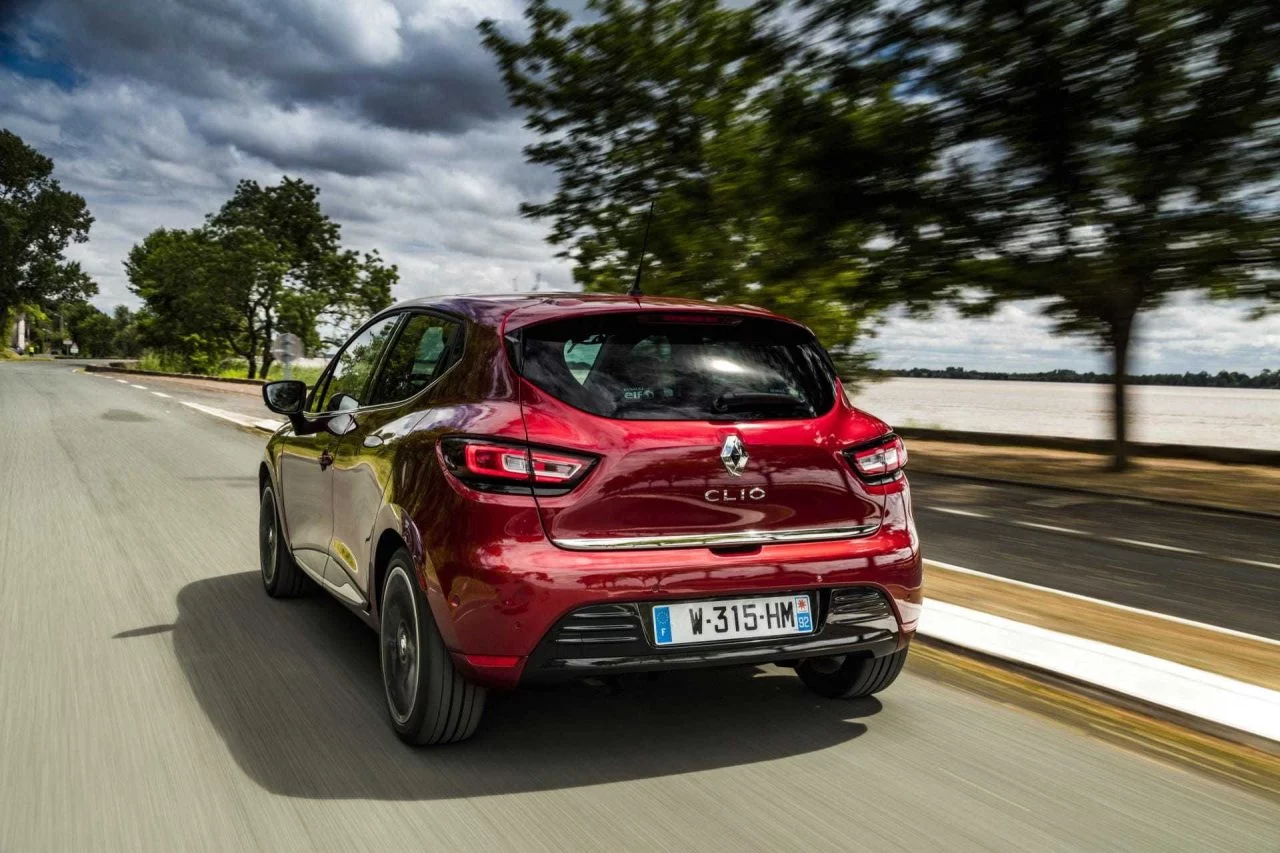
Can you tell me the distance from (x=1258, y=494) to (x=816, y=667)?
425 inches

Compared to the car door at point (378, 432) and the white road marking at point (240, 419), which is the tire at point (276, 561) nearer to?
the car door at point (378, 432)

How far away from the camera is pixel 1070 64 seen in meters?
12.4

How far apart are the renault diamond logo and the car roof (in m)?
0.55

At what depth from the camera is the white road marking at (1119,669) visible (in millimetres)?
4211

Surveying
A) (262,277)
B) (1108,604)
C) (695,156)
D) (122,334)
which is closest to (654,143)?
(695,156)

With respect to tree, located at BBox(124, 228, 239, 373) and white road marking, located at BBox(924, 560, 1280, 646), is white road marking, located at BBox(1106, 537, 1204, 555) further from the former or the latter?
tree, located at BBox(124, 228, 239, 373)

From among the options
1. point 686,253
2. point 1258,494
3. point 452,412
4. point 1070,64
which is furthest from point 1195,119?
point 452,412

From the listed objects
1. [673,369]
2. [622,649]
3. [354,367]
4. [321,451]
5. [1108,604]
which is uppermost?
[673,369]

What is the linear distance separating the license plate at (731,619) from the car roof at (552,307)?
102 centimetres

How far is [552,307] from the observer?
158 inches

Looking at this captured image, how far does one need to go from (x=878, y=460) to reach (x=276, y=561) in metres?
3.53

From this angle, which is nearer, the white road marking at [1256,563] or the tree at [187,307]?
the white road marking at [1256,563]

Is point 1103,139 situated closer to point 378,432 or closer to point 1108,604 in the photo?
point 1108,604

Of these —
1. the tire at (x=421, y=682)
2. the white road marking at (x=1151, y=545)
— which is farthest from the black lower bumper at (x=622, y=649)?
the white road marking at (x=1151, y=545)
